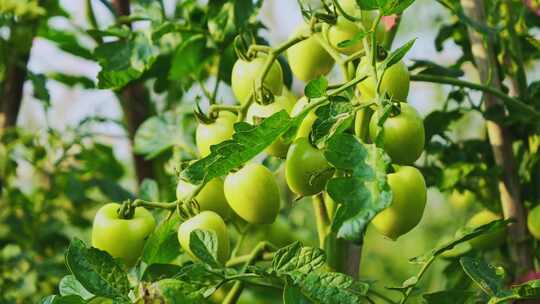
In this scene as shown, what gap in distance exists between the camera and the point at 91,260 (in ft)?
1.86

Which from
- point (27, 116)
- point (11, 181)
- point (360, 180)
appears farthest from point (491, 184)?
point (27, 116)

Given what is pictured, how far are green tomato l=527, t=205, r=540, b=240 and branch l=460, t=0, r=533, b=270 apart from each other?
0.06 ft

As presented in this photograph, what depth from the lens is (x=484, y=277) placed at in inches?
24.4

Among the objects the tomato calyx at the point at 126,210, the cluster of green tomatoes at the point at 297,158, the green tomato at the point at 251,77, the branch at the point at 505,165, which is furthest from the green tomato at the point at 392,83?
the branch at the point at 505,165

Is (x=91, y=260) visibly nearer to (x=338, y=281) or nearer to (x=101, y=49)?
(x=338, y=281)

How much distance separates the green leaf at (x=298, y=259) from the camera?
54 centimetres

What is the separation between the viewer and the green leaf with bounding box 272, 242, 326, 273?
1.78 feet

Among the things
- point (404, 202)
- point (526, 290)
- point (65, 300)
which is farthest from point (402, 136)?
point (65, 300)

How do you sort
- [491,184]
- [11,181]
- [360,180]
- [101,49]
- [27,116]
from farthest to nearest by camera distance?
[27,116] < [11,181] < [491,184] < [101,49] < [360,180]

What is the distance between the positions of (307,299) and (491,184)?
0.53 meters

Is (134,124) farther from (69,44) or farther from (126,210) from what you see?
(126,210)

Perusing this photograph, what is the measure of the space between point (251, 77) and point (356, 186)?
10.2 inches

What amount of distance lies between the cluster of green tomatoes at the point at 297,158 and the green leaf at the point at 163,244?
17mm

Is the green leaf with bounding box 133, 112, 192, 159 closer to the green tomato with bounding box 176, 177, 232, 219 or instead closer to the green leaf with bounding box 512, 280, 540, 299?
the green tomato with bounding box 176, 177, 232, 219
